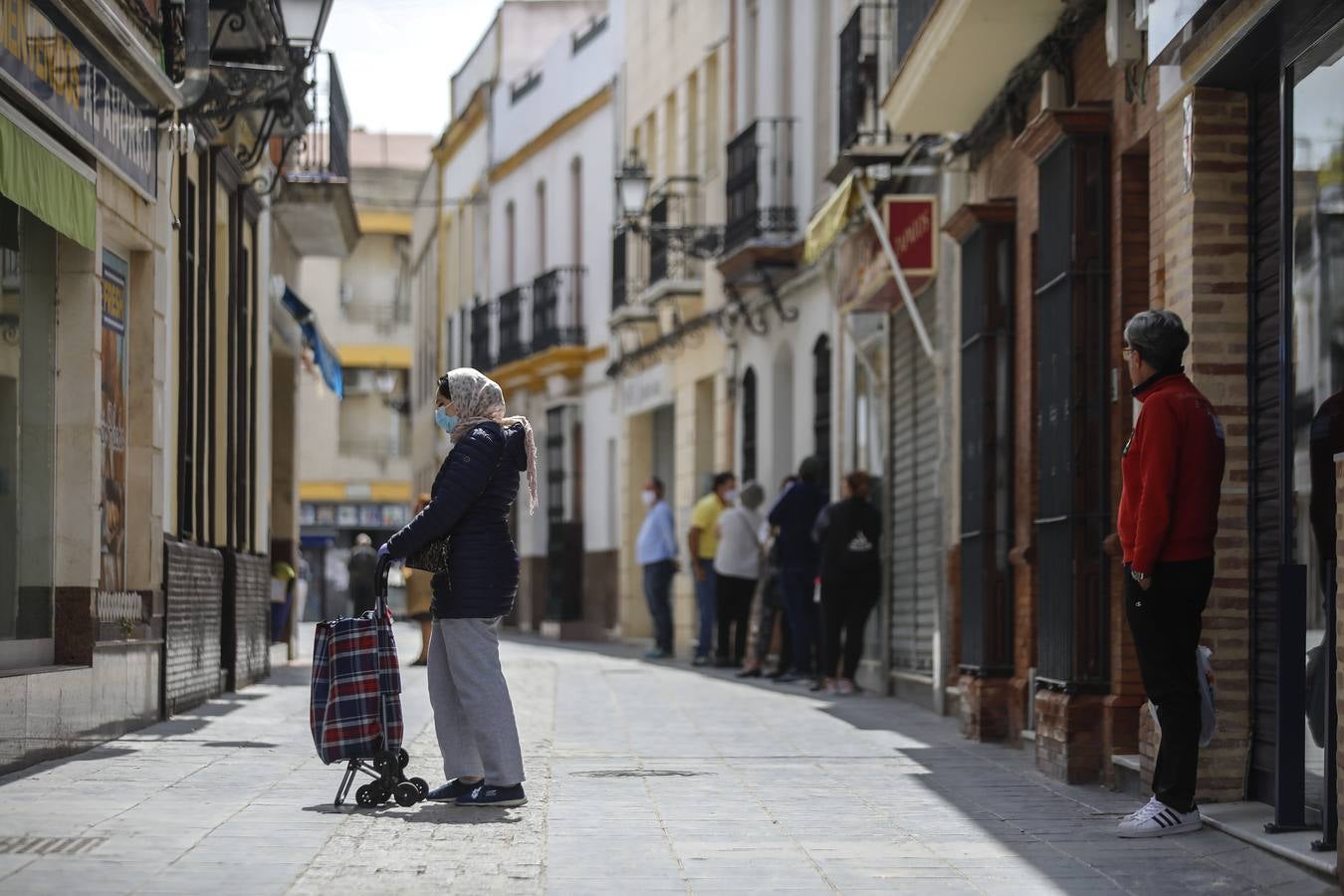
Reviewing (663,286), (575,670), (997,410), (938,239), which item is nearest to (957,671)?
(997,410)

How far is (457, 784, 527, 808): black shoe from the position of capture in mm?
9562

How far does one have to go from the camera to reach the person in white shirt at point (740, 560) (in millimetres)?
22125

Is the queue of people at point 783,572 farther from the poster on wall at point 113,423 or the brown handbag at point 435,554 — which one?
the brown handbag at point 435,554

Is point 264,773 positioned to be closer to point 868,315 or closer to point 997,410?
point 997,410

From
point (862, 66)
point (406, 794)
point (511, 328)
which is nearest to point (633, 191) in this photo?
point (862, 66)

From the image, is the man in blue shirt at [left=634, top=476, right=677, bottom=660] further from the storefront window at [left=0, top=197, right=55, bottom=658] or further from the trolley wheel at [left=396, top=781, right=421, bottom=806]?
the trolley wheel at [left=396, top=781, right=421, bottom=806]

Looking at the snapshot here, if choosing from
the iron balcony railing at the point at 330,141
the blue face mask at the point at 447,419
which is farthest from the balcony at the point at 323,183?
the blue face mask at the point at 447,419

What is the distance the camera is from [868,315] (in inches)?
819

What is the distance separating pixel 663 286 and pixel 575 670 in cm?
809

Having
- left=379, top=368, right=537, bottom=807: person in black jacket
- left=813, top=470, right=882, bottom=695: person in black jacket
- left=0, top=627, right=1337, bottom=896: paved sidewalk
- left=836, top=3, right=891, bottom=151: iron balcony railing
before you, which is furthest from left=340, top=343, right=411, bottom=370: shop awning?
left=379, top=368, right=537, bottom=807: person in black jacket

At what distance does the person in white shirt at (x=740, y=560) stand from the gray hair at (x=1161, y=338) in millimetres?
13047

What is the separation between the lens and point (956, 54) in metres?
13.9

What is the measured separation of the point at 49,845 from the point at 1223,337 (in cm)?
517

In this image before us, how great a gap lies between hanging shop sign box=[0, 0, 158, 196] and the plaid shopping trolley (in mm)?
3186
